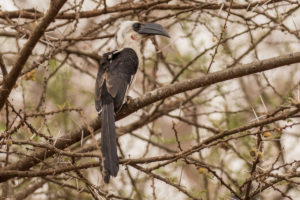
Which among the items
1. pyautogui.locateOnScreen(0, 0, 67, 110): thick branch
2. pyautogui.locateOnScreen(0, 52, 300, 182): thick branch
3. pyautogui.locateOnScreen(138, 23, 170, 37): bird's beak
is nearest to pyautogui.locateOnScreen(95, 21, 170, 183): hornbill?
pyautogui.locateOnScreen(138, 23, 170, 37): bird's beak

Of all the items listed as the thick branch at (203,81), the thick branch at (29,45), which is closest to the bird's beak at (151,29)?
the thick branch at (203,81)

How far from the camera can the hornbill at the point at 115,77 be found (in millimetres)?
2582

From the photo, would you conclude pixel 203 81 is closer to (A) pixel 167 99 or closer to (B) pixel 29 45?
(B) pixel 29 45

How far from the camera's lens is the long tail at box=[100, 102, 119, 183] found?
7.57 feet

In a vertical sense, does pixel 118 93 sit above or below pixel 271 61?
above

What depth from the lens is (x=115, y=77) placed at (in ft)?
10.8

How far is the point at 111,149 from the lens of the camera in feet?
8.18

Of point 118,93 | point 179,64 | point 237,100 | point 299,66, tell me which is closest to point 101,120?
point 118,93

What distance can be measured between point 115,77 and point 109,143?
814 mm

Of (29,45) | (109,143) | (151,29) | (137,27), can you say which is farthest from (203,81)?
(137,27)

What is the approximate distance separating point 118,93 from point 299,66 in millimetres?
3078

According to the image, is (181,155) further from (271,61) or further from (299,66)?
(299,66)

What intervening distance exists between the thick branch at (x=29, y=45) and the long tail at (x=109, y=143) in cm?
59

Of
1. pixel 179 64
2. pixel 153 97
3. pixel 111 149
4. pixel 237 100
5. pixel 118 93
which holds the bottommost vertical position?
pixel 111 149
